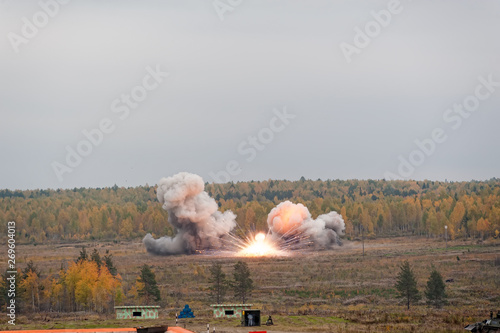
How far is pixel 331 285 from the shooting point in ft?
264

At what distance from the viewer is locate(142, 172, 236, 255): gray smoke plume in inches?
4370

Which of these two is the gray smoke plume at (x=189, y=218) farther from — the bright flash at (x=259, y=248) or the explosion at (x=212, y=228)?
the bright flash at (x=259, y=248)

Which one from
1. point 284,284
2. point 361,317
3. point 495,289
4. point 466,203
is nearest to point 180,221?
point 284,284

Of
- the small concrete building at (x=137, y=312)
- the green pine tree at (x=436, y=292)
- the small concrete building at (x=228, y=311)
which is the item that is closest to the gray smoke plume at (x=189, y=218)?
the green pine tree at (x=436, y=292)

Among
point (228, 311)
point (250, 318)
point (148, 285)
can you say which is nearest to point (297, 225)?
point (148, 285)

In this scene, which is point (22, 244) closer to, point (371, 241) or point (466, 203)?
point (371, 241)

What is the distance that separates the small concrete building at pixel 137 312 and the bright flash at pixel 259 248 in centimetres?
5551

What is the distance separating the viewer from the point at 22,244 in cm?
15250

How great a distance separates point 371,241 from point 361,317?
8577cm

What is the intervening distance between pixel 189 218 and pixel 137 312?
5464 centimetres

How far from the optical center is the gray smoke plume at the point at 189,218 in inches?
4370

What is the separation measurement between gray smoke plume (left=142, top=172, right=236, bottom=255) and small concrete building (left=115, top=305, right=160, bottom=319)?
5416 centimetres

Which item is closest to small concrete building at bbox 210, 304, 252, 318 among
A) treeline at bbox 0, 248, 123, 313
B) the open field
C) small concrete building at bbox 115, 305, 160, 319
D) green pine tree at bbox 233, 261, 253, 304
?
the open field

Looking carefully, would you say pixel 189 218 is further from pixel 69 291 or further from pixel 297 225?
pixel 69 291
